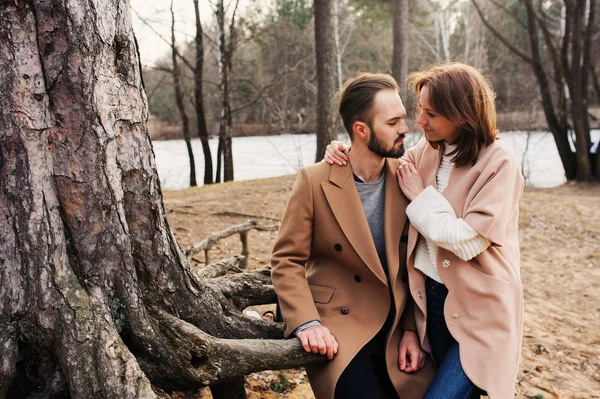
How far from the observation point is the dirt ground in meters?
3.66

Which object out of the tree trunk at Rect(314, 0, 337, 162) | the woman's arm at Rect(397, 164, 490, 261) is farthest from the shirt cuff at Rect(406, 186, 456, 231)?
the tree trunk at Rect(314, 0, 337, 162)

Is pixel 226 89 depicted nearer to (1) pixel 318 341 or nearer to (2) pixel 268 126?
(2) pixel 268 126

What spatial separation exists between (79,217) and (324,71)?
320 inches

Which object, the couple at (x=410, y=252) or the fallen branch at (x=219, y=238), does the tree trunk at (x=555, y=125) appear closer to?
the fallen branch at (x=219, y=238)

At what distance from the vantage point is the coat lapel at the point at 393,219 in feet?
8.32

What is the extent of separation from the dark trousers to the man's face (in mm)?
859

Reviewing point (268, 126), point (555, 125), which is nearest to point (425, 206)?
point (555, 125)

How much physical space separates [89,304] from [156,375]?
15.9 inches

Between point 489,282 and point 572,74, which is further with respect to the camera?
point 572,74

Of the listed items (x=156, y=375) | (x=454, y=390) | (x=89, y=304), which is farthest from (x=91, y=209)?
(x=454, y=390)

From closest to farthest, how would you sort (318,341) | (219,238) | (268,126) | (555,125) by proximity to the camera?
(318,341), (219,238), (555,125), (268,126)

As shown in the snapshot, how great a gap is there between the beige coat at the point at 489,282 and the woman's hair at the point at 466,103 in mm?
63

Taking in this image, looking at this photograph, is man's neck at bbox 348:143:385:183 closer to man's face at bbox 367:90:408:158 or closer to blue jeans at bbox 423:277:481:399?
man's face at bbox 367:90:408:158

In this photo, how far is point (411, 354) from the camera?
2496 millimetres
